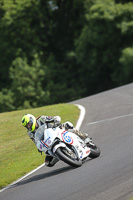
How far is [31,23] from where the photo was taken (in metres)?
49.3

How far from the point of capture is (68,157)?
9.51m

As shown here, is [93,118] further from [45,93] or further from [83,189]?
[45,93]

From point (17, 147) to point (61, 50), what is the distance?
125ft

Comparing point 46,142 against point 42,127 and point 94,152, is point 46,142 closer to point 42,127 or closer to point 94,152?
point 42,127

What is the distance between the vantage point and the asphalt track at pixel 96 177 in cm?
750

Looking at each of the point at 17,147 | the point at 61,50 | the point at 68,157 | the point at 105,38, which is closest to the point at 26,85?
the point at 105,38

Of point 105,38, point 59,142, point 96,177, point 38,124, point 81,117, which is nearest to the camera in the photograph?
point 96,177

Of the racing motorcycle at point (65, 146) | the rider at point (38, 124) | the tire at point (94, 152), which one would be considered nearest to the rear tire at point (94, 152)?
the tire at point (94, 152)

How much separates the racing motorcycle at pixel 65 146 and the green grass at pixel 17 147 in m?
1.60

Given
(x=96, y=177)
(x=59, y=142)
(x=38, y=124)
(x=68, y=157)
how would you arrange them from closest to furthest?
(x=96, y=177)
(x=68, y=157)
(x=59, y=142)
(x=38, y=124)

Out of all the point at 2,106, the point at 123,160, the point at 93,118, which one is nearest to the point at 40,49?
the point at 2,106

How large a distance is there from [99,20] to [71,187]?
1375 inches

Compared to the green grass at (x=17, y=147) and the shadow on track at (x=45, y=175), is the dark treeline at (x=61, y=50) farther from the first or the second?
the shadow on track at (x=45, y=175)

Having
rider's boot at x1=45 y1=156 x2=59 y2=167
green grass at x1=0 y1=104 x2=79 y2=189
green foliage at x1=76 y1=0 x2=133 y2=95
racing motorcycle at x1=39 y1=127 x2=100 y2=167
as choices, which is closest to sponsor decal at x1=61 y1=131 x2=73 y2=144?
racing motorcycle at x1=39 y1=127 x2=100 y2=167
